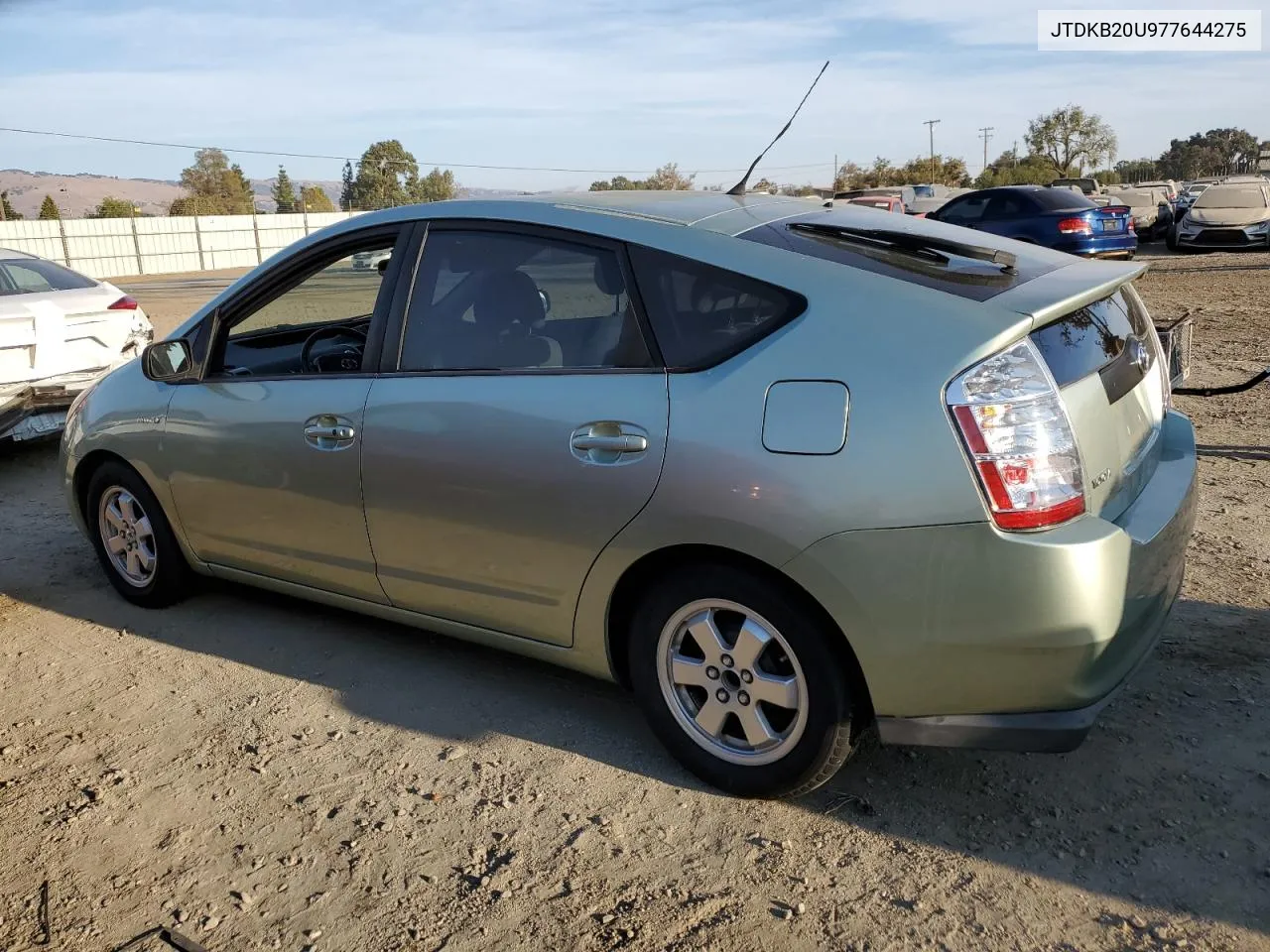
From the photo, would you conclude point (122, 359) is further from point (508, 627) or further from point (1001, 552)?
point (1001, 552)

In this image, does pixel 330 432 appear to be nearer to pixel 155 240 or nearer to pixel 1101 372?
pixel 1101 372

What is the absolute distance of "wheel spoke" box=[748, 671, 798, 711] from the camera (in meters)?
2.85

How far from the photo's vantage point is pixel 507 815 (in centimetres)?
302

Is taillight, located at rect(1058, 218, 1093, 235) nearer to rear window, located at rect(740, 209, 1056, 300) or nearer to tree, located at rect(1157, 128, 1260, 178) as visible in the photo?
rear window, located at rect(740, 209, 1056, 300)

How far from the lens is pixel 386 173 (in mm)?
86750

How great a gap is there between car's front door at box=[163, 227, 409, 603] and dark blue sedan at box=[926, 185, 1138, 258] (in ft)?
45.4

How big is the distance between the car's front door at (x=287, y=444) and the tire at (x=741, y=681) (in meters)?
1.21

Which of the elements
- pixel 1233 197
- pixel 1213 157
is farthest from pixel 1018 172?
pixel 1233 197

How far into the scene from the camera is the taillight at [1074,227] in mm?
15984

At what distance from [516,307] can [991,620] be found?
1776mm

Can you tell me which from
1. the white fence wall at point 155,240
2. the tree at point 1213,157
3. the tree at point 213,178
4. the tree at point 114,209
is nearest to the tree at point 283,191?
the tree at point 213,178

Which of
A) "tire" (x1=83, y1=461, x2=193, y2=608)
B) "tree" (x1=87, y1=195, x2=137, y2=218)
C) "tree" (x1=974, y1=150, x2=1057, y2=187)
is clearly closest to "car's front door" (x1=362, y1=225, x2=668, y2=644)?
"tire" (x1=83, y1=461, x2=193, y2=608)

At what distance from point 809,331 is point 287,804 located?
2.01m

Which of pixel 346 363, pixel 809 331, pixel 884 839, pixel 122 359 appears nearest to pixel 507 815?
pixel 884 839
